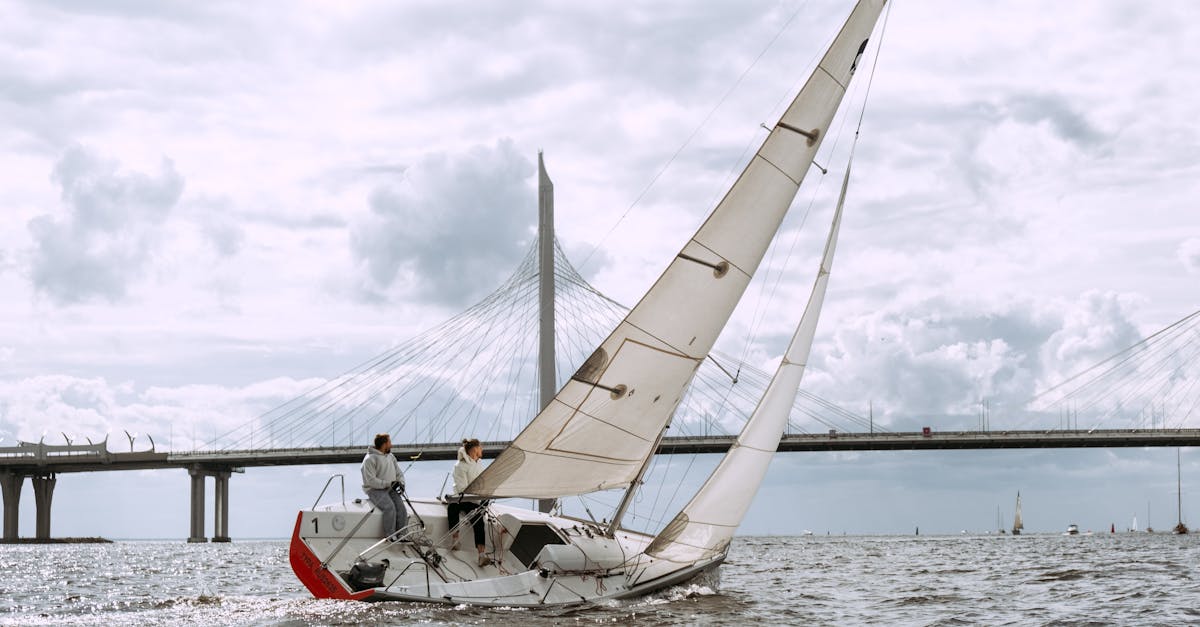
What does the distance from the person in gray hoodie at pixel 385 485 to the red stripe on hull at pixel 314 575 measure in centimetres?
94

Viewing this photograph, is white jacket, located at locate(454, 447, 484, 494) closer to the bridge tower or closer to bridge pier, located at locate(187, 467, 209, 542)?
the bridge tower

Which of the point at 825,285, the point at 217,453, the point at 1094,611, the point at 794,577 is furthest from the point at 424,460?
the point at 1094,611

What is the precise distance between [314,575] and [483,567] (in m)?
Result: 1.99

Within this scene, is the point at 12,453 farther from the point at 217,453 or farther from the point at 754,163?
the point at 754,163

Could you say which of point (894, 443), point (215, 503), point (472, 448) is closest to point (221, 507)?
point (215, 503)

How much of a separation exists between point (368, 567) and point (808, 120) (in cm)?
671

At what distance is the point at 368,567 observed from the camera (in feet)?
37.1

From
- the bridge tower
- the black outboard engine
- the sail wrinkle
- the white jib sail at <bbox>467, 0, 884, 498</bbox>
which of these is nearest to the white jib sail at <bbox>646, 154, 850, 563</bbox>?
the sail wrinkle

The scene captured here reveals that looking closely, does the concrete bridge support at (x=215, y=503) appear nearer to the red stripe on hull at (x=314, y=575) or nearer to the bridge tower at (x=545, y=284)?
the bridge tower at (x=545, y=284)

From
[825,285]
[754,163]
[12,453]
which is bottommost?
[12,453]

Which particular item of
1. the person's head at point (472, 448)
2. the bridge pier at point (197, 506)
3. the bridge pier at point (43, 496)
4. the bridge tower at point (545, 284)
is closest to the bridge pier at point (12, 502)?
the bridge pier at point (43, 496)

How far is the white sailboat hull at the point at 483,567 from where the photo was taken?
38.1 ft

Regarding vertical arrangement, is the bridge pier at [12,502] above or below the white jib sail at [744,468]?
below

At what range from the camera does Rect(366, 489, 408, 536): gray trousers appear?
12.6 meters
